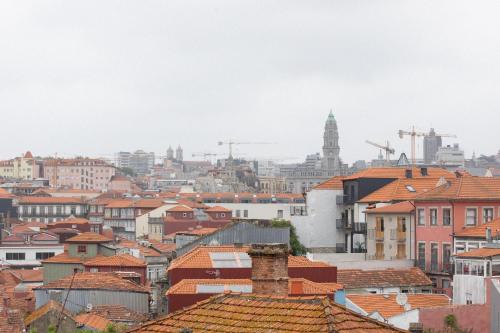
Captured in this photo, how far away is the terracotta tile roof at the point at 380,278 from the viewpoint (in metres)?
56.6

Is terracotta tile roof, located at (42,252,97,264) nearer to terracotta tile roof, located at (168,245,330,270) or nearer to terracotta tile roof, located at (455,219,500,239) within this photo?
terracotta tile roof, located at (455,219,500,239)

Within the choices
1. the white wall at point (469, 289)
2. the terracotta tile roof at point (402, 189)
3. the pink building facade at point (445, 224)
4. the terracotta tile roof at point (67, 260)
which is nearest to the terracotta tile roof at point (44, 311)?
the white wall at point (469, 289)

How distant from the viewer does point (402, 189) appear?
79250mm

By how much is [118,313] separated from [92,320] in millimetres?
3853

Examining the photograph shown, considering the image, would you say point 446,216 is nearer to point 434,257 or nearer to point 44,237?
point 434,257

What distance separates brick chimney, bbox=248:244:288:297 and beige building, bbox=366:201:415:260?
140 feet

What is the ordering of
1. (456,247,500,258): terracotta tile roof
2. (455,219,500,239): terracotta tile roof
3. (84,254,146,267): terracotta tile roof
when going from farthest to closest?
(84,254,146,267): terracotta tile roof < (455,219,500,239): terracotta tile roof < (456,247,500,258): terracotta tile roof

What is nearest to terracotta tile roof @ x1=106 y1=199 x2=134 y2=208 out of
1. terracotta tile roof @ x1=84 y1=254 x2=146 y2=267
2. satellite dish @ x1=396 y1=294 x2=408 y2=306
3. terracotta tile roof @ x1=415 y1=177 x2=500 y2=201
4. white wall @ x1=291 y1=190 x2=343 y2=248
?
white wall @ x1=291 y1=190 x2=343 y2=248

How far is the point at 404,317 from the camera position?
141 feet

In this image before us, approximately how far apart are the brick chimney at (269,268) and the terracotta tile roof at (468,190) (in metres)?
38.8

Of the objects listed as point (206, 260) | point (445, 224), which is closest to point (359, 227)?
point (445, 224)

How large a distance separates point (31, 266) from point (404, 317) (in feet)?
227

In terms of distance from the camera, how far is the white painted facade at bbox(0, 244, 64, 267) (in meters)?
108

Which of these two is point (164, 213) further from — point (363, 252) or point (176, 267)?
point (176, 267)
